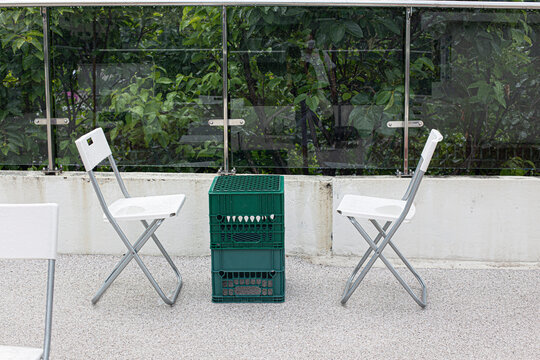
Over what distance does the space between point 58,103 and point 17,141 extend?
1.38ft

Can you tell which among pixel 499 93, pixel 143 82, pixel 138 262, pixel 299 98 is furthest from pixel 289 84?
pixel 138 262

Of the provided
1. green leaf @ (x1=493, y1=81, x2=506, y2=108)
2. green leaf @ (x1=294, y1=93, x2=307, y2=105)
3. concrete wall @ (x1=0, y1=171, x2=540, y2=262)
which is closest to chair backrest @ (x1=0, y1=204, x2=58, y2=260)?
concrete wall @ (x1=0, y1=171, x2=540, y2=262)

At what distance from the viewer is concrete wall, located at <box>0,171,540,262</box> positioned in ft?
14.9

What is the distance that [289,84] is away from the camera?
4.59m

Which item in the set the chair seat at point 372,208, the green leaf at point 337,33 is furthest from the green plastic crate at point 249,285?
the green leaf at point 337,33

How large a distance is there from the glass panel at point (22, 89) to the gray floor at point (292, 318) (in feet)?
2.73

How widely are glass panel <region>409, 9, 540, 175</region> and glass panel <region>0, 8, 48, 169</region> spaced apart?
103 inches

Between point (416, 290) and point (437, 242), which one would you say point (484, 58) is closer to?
point (437, 242)

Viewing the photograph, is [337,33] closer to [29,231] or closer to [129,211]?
[129,211]

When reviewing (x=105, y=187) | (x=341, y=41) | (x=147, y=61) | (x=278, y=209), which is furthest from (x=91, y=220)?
(x=341, y=41)

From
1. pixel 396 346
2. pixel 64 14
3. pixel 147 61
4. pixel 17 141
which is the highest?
pixel 64 14

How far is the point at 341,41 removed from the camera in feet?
14.9

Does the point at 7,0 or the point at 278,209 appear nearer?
the point at 278,209

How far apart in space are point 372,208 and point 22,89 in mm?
2653
